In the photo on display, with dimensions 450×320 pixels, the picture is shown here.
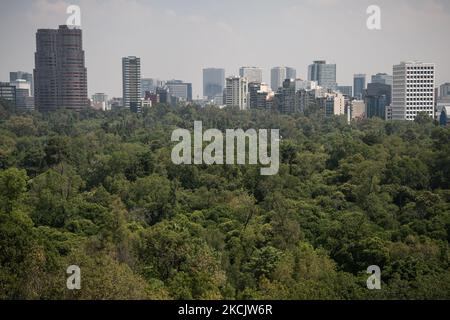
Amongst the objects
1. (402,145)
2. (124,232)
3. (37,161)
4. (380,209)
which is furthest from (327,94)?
(124,232)

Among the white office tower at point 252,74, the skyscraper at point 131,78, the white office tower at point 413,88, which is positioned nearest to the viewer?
the white office tower at point 413,88

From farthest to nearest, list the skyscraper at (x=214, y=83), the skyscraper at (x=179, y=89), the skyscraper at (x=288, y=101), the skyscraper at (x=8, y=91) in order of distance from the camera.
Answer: the skyscraper at (x=179, y=89)
the skyscraper at (x=214, y=83)
the skyscraper at (x=8, y=91)
the skyscraper at (x=288, y=101)

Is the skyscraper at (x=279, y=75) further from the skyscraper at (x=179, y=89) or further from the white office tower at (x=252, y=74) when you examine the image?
the skyscraper at (x=179, y=89)

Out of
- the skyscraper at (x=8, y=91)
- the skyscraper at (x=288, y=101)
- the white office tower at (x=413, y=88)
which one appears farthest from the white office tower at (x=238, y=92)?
the skyscraper at (x=8, y=91)

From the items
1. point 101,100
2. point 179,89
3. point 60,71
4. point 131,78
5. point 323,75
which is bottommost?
point 101,100

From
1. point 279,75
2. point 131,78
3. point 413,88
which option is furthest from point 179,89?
point 413,88

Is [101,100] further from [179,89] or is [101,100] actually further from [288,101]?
[288,101]
